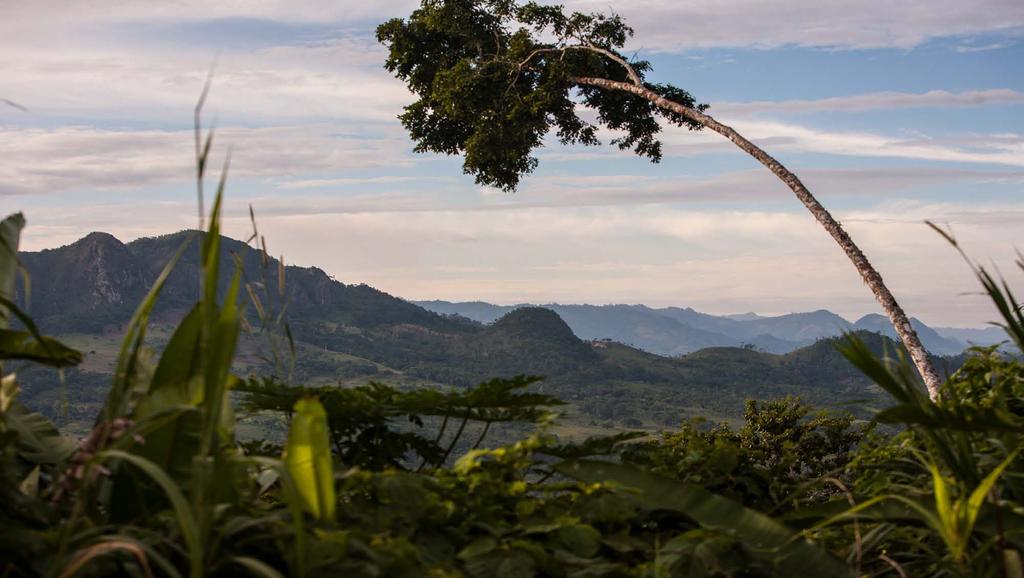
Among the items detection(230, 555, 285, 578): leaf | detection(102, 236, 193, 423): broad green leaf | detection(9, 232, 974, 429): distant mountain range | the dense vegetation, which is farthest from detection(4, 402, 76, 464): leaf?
detection(9, 232, 974, 429): distant mountain range

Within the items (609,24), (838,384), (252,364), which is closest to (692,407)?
(838,384)

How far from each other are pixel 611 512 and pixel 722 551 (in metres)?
0.29

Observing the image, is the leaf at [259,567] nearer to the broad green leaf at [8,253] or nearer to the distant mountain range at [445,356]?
the broad green leaf at [8,253]

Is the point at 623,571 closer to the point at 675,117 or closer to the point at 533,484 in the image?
the point at 533,484

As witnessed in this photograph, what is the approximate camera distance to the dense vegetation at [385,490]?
2.12 m

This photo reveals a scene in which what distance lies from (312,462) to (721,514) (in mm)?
1142

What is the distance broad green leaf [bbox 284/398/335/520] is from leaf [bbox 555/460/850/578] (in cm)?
78

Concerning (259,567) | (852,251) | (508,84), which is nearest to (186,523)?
(259,567)

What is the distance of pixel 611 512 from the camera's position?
256 cm

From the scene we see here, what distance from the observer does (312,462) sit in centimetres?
228

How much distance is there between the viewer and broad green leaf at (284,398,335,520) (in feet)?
7.47

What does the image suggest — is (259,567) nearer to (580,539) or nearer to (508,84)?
(580,539)

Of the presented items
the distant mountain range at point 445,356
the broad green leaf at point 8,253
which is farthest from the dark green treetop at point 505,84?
the distant mountain range at point 445,356

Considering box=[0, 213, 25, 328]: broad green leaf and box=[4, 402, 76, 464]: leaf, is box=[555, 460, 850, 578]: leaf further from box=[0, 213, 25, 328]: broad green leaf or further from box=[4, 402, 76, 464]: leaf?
box=[0, 213, 25, 328]: broad green leaf
